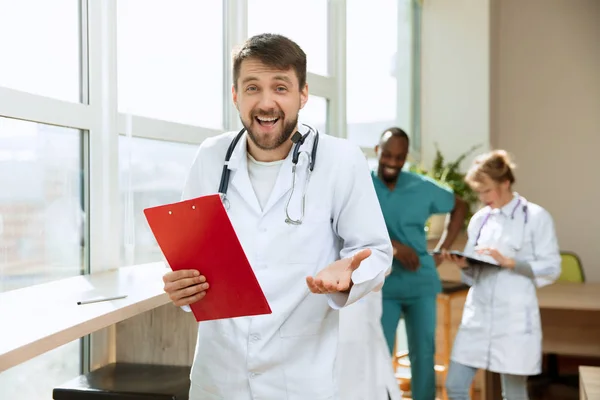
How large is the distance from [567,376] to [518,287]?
7.25 ft

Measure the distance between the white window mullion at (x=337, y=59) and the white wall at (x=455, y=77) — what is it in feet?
5.31

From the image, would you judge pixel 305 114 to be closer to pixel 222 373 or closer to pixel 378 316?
pixel 378 316

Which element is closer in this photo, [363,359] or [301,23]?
[363,359]

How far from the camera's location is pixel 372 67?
5090mm

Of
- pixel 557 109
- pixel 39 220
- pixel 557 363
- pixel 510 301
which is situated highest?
pixel 557 109

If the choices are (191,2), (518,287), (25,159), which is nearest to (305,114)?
(191,2)

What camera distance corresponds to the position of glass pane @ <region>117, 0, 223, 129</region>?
2.50m

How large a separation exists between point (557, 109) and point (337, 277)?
540 cm

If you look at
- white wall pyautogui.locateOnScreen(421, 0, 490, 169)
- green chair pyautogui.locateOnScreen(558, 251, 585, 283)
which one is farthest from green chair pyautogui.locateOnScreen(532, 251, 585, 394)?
white wall pyautogui.locateOnScreen(421, 0, 490, 169)

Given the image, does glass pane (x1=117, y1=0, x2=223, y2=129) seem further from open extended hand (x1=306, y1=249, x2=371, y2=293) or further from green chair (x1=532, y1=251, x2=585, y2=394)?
green chair (x1=532, y1=251, x2=585, y2=394)

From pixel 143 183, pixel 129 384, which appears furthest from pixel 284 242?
pixel 143 183

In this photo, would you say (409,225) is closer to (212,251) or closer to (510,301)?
(510,301)

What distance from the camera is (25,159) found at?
6.58 feet

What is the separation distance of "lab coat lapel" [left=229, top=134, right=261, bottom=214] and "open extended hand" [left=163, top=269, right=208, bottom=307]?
0.22 m
